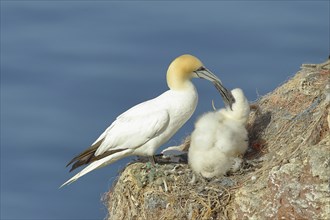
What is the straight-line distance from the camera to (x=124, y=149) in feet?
33.0

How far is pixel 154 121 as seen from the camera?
991 cm

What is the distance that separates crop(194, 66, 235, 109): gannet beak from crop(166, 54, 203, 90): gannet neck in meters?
0.06

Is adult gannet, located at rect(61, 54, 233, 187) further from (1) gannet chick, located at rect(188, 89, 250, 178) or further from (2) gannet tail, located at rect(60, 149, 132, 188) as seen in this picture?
(1) gannet chick, located at rect(188, 89, 250, 178)

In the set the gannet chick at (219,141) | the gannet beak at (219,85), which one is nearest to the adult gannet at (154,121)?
the gannet beak at (219,85)

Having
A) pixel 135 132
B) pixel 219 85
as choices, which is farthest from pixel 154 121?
pixel 219 85

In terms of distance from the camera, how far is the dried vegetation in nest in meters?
8.29

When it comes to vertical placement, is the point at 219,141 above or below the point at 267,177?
above

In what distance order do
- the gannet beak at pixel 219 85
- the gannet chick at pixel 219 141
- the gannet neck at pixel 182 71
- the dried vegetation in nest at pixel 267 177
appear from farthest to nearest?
1. the gannet neck at pixel 182 71
2. the gannet beak at pixel 219 85
3. the gannet chick at pixel 219 141
4. the dried vegetation in nest at pixel 267 177

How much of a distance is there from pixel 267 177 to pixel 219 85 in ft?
5.02

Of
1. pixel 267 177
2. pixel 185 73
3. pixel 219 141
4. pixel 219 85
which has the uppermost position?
pixel 185 73

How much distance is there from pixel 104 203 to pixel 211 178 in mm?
1466

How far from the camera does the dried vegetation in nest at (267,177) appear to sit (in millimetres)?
8289

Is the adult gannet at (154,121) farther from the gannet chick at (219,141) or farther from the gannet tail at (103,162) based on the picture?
the gannet chick at (219,141)

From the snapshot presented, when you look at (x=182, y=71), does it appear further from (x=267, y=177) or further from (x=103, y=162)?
(x=267, y=177)
